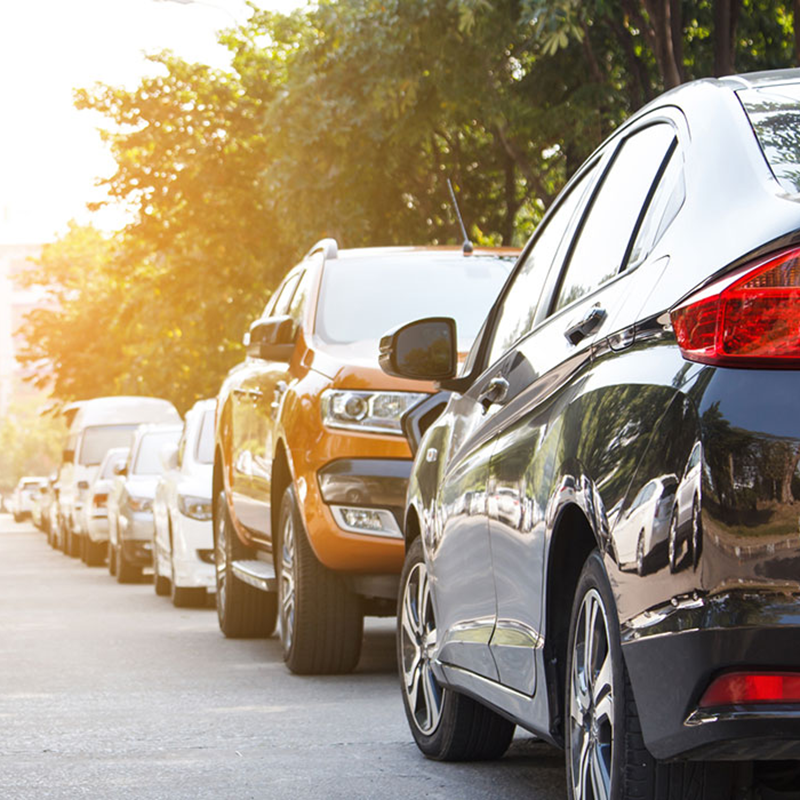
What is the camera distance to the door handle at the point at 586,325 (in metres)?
3.92

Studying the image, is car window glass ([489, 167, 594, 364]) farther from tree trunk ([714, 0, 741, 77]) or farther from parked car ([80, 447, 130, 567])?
parked car ([80, 447, 130, 567])

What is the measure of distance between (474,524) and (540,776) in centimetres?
117

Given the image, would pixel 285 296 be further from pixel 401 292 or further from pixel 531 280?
pixel 531 280

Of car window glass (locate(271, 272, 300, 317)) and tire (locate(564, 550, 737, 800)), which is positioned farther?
car window glass (locate(271, 272, 300, 317))

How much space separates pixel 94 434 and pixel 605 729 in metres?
29.1

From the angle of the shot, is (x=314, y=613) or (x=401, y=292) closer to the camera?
(x=314, y=613)

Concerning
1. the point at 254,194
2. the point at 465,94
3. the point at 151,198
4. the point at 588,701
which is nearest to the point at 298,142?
the point at 465,94

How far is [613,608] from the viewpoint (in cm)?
352

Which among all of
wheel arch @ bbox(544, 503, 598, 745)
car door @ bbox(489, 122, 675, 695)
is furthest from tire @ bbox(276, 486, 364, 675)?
wheel arch @ bbox(544, 503, 598, 745)

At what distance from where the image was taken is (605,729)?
12.4ft

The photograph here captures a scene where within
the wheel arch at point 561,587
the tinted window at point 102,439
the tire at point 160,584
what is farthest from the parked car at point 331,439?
the tinted window at point 102,439

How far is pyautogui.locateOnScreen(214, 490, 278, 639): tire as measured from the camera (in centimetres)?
1095

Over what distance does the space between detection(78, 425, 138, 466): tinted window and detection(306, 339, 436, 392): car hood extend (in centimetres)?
2320

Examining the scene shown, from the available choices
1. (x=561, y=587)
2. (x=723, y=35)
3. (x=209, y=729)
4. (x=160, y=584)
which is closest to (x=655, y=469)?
(x=561, y=587)
